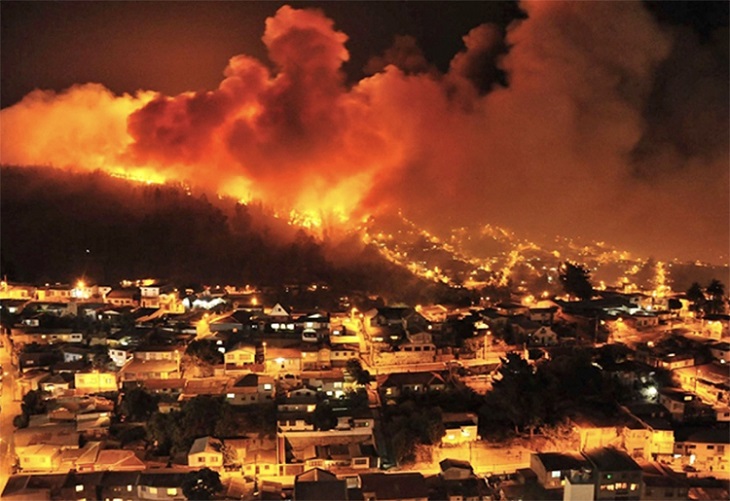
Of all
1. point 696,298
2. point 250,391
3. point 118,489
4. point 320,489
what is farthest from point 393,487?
point 696,298

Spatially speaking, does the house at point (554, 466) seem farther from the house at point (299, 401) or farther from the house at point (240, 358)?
the house at point (240, 358)

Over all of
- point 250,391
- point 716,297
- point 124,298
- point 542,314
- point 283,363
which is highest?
point 716,297

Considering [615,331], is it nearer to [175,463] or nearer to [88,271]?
[175,463]

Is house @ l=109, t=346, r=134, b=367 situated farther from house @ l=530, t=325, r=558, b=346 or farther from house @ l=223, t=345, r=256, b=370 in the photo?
house @ l=530, t=325, r=558, b=346

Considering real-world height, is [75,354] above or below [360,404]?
above

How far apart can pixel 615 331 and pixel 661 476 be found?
318 centimetres

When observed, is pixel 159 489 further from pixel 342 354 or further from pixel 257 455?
pixel 342 354

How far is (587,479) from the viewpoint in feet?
14.4

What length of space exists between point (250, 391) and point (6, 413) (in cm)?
217

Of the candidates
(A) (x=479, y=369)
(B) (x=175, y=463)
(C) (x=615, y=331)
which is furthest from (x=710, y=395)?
(B) (x=175, y=463)

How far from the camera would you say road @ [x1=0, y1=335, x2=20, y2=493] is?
15.1 ft

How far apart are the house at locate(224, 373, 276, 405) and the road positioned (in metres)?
1.69

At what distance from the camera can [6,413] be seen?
5.39m

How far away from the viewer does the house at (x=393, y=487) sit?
4062 mm
